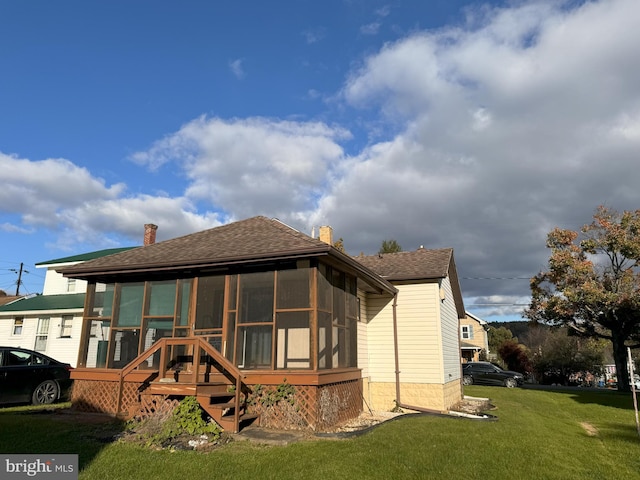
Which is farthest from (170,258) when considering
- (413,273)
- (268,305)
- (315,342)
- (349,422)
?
(413,273)

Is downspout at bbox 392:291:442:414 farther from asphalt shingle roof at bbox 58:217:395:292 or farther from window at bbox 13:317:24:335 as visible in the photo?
window at bbox 13:317:24:335

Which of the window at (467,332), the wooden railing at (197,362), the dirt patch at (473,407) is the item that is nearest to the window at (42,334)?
the wooden railing at (197,362)

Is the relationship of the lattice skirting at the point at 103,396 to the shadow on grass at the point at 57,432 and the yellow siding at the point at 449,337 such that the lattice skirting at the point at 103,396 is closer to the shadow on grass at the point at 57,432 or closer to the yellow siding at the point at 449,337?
the shadow on grass at the point at 57,432

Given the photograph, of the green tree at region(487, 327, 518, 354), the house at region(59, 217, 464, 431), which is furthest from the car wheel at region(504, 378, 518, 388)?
the green tree at region(487, 327, 518, 354)

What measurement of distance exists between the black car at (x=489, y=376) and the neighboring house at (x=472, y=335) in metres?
16.7

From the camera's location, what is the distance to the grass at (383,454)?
5.92 m

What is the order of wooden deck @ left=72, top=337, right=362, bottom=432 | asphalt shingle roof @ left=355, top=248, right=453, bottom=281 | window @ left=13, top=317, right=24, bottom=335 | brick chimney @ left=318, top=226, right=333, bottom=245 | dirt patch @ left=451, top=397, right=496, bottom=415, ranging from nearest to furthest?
wooden deck @ left=72, top=337, right=362, bottom=432, dirt patch @ left=451, top=397, right=496, bottom=415, brick chimney @ left=318, top=226, right=333, bottom=245, asphalt shingle roof @ left=355, top=248, right=453, bottom=281, window @ left=13, top=317, right=24, bottom=335

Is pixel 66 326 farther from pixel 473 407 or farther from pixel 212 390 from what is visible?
pixel 473 407

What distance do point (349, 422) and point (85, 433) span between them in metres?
5.47

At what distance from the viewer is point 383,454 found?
22.3 feet

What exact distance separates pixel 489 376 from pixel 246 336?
2091cm

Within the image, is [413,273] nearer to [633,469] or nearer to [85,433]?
[633,469]

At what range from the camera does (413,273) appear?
1390cm

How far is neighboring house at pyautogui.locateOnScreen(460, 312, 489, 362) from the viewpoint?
44.2 metres
